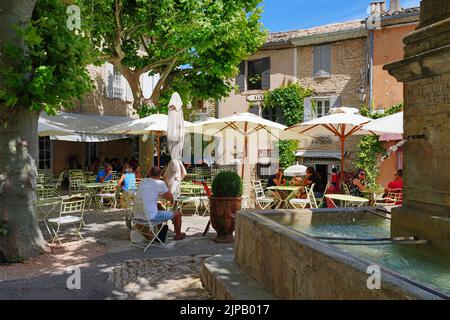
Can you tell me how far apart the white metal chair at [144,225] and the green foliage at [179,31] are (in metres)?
6.35

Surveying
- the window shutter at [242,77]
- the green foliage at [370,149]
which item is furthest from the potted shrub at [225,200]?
the window shutter at [242,77]

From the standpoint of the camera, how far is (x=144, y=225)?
22.9ft

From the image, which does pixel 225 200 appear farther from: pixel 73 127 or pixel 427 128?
pixel 73 127

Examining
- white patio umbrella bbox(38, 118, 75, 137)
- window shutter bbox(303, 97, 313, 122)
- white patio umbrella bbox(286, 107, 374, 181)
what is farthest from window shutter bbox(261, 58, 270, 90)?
white patio umbrella bbox(38, 118, 75, 137)

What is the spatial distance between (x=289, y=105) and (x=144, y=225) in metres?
17.4

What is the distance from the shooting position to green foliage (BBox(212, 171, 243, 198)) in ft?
23.1

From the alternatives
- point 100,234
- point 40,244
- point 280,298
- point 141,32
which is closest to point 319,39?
point 141,32

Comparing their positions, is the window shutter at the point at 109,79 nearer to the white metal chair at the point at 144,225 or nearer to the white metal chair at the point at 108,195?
the white metal chair at the point at 108,195

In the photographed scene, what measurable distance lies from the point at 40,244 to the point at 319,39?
62.7ft

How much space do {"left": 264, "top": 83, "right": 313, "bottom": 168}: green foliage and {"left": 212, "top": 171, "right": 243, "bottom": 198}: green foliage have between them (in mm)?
15655

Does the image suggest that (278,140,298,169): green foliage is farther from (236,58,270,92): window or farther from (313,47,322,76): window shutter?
(313,47,322,76): window shutter

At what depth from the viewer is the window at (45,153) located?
18109 millimetres

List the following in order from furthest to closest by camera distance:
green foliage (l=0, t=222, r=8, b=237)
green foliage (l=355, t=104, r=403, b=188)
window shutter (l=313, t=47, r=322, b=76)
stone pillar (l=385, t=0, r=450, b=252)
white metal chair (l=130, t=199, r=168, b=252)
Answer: window shutter (l=313, t=47, r=322, b=76) < green foliage (l=355, t=104, r=403, b=188) < white metal chair (l=130, t=199, r=168, b=252) < green foliage (l=0, t=222, r=8, b=237) < stone pillar (l=385, t=0, r=450, b=252)

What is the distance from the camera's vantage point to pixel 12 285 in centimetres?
507
